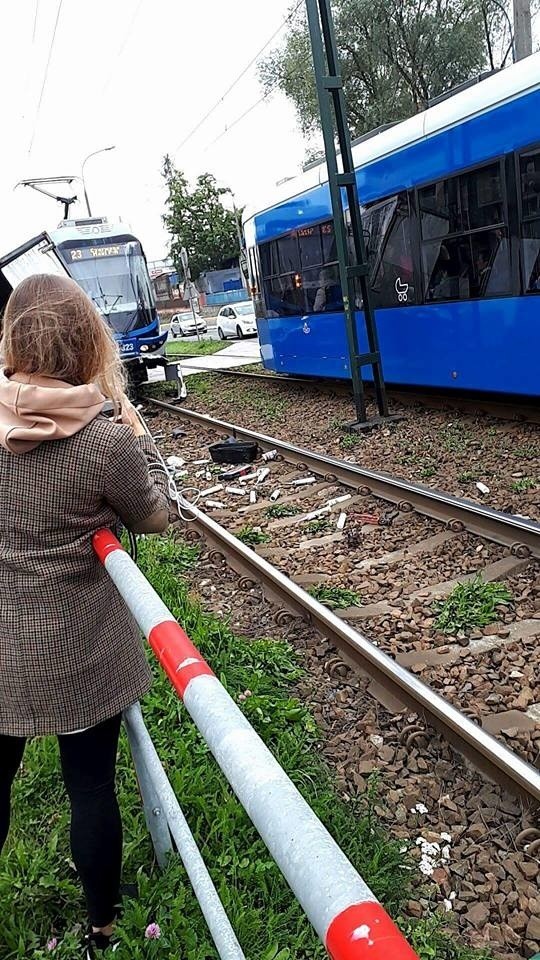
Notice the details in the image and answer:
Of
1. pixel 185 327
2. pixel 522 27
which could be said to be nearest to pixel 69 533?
pixel 522 27

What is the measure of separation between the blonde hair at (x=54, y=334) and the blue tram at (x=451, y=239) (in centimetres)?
662

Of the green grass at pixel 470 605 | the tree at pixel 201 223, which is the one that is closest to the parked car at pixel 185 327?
the tree at pixel 201 223

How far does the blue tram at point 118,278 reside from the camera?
1559 cm

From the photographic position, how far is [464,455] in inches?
306

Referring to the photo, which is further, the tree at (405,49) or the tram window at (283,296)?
the tree at (405,49)

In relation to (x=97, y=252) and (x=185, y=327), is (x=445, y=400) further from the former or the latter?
(x=185, y=327)

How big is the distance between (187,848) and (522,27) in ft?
60.9

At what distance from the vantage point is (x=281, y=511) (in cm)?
689

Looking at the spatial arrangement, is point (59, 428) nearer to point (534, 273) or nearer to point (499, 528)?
point (499, 528)

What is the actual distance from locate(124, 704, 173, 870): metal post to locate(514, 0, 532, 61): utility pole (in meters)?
17.8

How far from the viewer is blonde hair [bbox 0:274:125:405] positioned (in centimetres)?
177

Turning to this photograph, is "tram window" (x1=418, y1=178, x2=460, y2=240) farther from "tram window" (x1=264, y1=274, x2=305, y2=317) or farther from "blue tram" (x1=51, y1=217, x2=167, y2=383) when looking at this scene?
"blue tram" (x1=51, y1=217, x2=167, y2=383)

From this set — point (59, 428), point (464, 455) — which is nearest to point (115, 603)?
point (59, 428)

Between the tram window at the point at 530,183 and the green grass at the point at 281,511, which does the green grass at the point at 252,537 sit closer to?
the green grass at the point at 281,511
